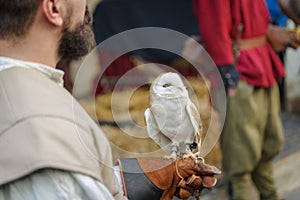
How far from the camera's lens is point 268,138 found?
358 centimetres

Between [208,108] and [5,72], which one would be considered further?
[208,108]

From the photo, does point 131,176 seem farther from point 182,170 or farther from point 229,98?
point 229,98

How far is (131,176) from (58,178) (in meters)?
0.43

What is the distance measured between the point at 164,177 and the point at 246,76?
1784mm

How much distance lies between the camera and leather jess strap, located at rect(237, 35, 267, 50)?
3295 mm

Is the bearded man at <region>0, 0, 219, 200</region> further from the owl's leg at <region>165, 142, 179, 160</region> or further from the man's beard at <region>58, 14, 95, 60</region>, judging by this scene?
the owl's leg at <region>165, 142, 179, 160</region>

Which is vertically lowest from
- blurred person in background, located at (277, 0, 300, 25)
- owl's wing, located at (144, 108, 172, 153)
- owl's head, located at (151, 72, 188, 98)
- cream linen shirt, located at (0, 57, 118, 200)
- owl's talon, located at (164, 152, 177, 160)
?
blurred person in background, located at (277, 0, 300, 25)

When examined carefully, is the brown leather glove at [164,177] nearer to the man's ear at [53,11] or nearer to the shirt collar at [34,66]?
the shirt collar at [34,66]

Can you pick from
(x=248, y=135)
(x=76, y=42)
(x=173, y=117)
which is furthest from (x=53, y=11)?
(x=248, y=135)

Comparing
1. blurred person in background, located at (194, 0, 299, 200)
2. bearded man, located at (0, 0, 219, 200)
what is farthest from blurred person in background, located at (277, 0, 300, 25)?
bearded man, located at (0, 0, 219, 200)

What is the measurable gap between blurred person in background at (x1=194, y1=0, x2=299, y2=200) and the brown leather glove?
154 centimetres

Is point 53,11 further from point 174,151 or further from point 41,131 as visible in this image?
point 174,151

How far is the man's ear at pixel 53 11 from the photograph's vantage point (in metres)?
1.38

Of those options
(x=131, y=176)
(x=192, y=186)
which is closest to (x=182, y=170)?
(x=192, y=186)
